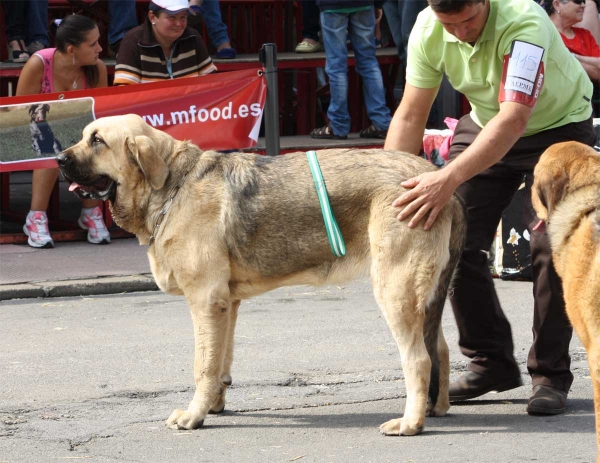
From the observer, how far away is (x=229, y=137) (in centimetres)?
1000

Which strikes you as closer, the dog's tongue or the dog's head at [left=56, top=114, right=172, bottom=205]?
the dog's tongue

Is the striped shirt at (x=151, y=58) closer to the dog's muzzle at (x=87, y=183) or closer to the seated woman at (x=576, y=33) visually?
the seated woman at (x=576, y=33)

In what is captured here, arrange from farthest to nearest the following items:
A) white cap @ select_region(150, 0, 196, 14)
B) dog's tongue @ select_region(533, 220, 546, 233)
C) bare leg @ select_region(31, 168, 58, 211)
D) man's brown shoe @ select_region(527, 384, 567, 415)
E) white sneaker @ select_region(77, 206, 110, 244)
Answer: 1. white sneaker @ select_region(77, 206, 110, 244)
2. bare leg @ select_region(31, 168, 58, 211)
3. white cap @ select_region(150, 0, 196, 14)
4. man's brown shoe @ select_region(527, 384, 567, 415)
5. dog's tongue @ select_region(533, 220, 546, 233)

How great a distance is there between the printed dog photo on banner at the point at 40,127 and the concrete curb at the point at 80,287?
1.35 meters

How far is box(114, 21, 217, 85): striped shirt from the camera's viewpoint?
9781mm

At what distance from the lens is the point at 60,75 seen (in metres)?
9.86

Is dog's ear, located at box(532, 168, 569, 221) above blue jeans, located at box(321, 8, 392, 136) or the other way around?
above

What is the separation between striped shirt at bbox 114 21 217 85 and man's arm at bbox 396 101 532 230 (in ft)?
17.6

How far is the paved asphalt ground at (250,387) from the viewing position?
486 cm

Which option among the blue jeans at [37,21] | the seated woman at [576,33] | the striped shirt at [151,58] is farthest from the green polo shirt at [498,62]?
the blue jeans at [37,21]

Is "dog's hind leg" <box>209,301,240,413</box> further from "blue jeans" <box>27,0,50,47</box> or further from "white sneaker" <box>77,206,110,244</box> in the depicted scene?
"blue jeans" <box>27,0,50,47</box>

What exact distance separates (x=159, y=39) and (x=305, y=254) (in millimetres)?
5160

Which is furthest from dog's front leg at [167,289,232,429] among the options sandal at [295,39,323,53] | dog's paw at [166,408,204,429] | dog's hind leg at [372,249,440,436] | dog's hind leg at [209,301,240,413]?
sandal at [295,39,323,53]

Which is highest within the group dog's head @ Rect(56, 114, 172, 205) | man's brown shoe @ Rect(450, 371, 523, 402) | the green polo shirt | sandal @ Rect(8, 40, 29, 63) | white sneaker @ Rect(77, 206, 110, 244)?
the green polo shirt
